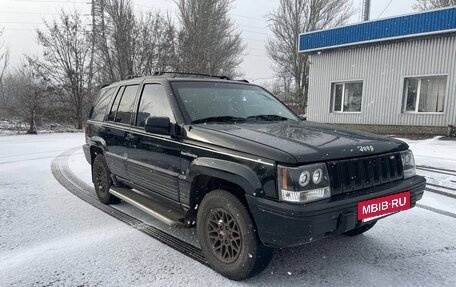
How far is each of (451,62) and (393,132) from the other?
10.9 ft

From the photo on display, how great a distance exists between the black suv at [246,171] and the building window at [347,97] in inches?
501

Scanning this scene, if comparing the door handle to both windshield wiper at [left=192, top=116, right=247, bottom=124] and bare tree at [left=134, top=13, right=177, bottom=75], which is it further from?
bare tree at [left=134, top=13, right=177, bottom=75]

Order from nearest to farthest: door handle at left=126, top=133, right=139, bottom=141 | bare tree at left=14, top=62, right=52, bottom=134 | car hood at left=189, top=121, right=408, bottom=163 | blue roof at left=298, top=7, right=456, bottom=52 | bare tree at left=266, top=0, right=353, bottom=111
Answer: car hood at left=189, top=121, right=408, bottom=163, door handle at left=126, top=133, right=139, bottom=141, blue roof at left=298, top=7, right=456, bottom=52, bare tree at left=14, top=62, right=52, bottom=134, bare tree at left=266, top=0, right=353, bottom=111

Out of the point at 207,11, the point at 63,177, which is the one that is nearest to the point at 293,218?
the point at 63,177

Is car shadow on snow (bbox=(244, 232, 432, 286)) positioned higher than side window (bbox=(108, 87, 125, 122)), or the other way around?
side window (bbox=(108, 87, 125, 122))

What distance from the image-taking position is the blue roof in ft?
41.2

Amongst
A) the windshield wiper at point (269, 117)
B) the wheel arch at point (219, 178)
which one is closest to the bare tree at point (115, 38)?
the windshield wiper at point (269, 117)

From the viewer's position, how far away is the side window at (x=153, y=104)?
12.1 ft

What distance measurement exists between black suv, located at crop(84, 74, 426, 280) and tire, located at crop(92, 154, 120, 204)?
655 mm

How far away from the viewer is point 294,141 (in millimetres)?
2803

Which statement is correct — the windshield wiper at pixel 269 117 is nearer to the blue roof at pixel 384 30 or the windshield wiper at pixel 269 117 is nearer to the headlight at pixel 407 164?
the headlight at pixel 407 164

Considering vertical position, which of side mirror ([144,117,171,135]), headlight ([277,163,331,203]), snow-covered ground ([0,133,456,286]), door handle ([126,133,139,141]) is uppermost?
side mirror ([144,117,171,135])

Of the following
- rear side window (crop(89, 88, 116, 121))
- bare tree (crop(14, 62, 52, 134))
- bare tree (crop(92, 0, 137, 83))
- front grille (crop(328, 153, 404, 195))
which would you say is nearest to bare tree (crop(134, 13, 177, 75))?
bare tree (crop(92, 0, 137, 83))

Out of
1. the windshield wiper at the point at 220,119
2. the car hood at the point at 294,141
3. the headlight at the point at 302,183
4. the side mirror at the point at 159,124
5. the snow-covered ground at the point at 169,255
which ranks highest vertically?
the windshield wiper at the point at 220,119
